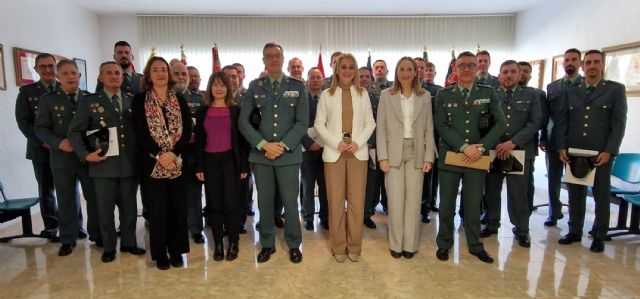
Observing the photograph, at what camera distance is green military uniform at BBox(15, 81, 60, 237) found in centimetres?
346

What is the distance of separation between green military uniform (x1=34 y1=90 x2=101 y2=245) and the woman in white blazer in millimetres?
2051

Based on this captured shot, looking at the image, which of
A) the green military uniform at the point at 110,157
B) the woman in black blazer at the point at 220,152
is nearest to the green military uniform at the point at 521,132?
the woman in black blazer at the point at 220,152

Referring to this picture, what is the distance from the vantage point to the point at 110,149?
293 cm

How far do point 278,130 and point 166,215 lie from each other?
41.5 inches

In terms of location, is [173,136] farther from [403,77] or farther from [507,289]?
[507,289]

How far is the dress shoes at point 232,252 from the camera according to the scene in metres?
3.12

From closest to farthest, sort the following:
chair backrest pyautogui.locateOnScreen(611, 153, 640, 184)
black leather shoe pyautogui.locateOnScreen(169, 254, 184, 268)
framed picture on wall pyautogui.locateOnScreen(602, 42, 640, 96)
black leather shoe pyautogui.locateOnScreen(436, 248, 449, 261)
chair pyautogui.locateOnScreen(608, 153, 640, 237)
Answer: black leather shoe pyautogui.locateOnScreen(169, 254, 184, 268) < black leather shoe pyautogui.locateOnScreen(436, 248, 449, 261) < chair pyautogui.locateOnScreen(608, 153, 640, 237) < chair backrest pyautogui.locateOnScreen(611, 153, 640, 184) < framed picture on wall pyautogui.locateOnScreen(602, 42, 640, 96)

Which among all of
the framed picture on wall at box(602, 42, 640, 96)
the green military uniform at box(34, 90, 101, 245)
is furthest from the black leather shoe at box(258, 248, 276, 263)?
the framed picture on wall at box(602, 42, 640, 96)

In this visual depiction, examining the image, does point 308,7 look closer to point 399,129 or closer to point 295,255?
point 399,129

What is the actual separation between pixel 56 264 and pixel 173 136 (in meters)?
1.51

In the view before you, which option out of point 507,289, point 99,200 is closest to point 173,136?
point 99,200

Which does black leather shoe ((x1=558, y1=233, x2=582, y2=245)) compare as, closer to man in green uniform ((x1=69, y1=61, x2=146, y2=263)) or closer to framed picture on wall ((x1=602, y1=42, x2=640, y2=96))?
framed picture on wall ((x1=602, y1=42, x2=640, y2=96))

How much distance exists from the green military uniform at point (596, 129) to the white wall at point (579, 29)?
6.00 ft

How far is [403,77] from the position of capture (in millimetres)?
2934
